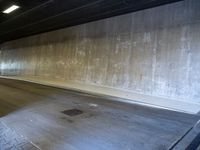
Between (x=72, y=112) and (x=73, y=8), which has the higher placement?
(x=73, y=8)

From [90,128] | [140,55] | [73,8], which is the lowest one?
[90,128]

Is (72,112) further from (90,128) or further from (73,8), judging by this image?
(73,8)

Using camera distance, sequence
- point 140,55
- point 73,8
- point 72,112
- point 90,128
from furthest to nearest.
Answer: point 73,8
point 140,55
point 72,112
point 90,128

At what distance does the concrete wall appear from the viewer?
21.3 feet

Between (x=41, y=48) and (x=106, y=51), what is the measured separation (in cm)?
794

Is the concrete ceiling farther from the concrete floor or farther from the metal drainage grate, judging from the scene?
the metal drainage grate

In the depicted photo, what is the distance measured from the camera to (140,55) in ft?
26.1

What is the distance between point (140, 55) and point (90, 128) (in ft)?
16.2

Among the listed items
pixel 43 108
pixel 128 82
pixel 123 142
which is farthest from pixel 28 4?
pixel 123 142

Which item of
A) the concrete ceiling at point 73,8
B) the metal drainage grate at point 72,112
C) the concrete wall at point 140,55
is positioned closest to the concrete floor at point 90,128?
the metal drainage grate at point 72,112

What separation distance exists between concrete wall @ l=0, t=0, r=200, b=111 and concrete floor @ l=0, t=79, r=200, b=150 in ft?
5.39

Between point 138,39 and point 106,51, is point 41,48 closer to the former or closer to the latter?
point 106,51

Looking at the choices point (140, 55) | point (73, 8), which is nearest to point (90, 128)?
point (140, 55)

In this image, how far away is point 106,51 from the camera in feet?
31.3
